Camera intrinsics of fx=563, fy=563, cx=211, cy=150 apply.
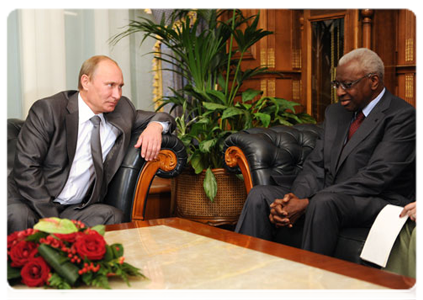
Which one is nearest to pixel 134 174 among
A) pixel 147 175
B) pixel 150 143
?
pixel 147 175

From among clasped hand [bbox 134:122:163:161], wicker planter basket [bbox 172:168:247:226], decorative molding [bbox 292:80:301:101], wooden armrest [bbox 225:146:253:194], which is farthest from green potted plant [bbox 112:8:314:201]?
clasped hand [bbox 134:122:163:161]

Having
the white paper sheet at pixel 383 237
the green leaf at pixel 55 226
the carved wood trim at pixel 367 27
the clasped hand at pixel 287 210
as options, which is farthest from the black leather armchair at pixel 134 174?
the carved wood trim at pixel 367 27

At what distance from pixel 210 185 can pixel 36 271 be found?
2378 mm

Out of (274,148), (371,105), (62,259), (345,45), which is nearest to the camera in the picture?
(62,259)

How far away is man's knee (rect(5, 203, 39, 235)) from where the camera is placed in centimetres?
256

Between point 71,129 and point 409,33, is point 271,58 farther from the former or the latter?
point 71,129

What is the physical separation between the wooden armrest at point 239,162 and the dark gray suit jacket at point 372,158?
0.28m

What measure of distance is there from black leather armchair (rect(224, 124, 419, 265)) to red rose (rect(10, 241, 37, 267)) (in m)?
1.57

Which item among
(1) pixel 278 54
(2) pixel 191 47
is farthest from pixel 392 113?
(1) pixel 278 54

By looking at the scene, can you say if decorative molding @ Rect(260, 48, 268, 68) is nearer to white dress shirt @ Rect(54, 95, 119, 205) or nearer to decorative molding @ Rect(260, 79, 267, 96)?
decorative molding @ Rect(260, 79, 267, 96)

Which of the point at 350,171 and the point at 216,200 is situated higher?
the point at 350,171

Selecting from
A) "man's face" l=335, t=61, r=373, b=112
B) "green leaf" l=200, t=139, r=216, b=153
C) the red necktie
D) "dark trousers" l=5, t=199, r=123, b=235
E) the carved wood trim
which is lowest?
"dark trousers" l=5, t=199, r=123, b=235

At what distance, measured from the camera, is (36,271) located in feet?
4.84

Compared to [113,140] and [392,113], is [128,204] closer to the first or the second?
[113,140]
